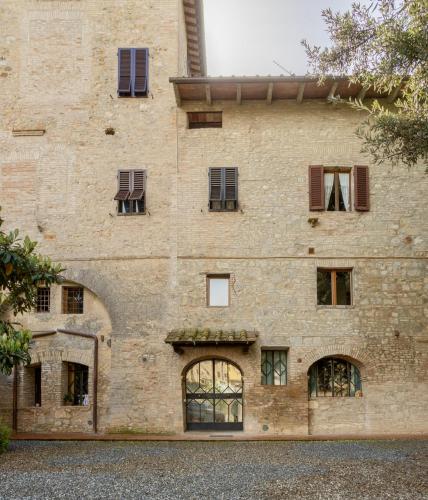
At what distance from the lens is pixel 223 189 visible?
1642 centimetres

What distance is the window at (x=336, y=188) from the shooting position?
16266 mm

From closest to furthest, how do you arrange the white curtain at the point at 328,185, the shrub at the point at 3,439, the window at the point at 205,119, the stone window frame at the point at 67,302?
1. the shrub at the point at 3,439
2. the white curtain at the point at 328,185
3. the stone window frame at the point at 67,302
4. the window at the point at 205,119

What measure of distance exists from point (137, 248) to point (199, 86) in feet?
14.4

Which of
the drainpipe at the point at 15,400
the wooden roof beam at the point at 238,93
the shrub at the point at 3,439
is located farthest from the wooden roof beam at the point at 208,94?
the shrub at the point at 3,439

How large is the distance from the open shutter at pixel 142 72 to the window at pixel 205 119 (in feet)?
4.51

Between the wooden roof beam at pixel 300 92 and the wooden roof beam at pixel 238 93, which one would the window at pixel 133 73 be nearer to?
the wooden roof beam at pixel 238 93

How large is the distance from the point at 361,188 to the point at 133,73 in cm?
663

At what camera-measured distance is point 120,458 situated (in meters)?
11.9

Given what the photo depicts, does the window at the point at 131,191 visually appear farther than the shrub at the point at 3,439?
Yes

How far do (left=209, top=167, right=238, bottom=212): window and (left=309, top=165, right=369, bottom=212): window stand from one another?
194 centimetres

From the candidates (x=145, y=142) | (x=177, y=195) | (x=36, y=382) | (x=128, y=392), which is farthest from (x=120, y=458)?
(x=145, y=142)

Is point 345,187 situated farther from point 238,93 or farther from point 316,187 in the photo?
point 238,93

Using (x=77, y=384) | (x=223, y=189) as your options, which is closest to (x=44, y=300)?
(x=77, y=384)

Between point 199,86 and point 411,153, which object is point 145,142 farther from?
point 411,153
